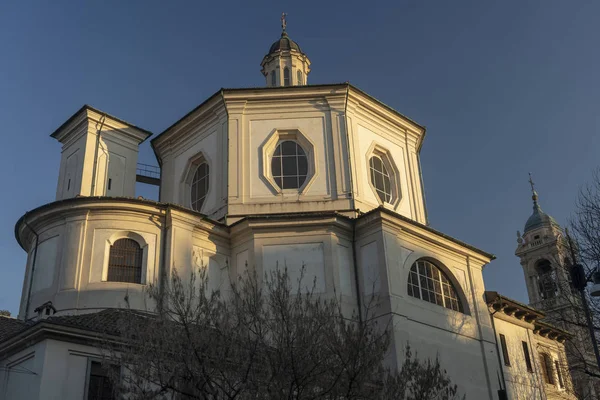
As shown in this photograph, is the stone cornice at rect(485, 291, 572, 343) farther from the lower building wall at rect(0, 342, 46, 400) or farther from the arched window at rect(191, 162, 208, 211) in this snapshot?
the lower building wall at rect(0, 342, 46, 400)

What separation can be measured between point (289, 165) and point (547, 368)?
590 inches

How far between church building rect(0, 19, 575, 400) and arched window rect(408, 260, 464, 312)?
6 cm

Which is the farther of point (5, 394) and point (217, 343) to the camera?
point (5, 394)

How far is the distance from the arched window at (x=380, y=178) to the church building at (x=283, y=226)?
2.6 inches

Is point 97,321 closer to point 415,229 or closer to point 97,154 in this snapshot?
point 97,154

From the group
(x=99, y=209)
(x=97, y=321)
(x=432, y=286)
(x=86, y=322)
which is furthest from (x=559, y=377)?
(x=86, y=322)

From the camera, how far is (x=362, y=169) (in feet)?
86.4

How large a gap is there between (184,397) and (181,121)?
16830mm

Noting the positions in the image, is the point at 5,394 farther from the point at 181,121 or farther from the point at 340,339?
the point at 181,121

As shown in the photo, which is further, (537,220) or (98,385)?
(537,220)

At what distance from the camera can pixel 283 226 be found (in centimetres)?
2373

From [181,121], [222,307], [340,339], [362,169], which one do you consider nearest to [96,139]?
[181,121]

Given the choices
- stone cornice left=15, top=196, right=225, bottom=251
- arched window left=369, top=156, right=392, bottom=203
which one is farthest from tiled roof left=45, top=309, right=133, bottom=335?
arched window left=369, top=156, right=392, bottom=203

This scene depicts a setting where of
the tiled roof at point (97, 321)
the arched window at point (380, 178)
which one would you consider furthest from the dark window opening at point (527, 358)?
the tiled roof at point (97, 321)
